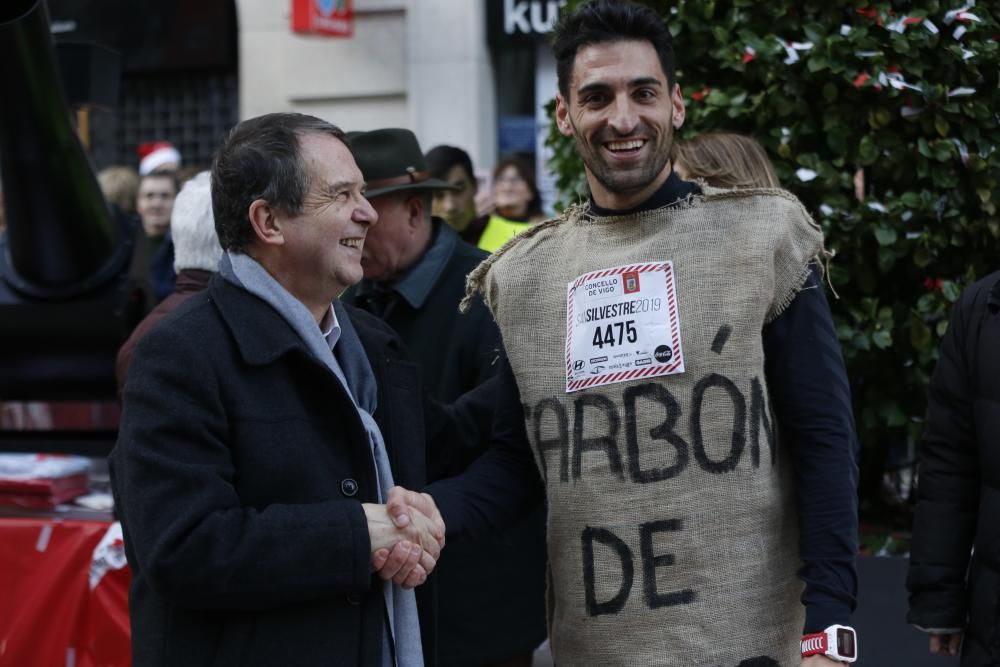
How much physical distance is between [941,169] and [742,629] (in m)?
1.94

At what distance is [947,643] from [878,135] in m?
1.56

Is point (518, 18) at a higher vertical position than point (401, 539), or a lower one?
higher

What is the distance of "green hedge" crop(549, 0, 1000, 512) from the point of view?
3.91 meters

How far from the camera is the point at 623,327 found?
8.64 ft

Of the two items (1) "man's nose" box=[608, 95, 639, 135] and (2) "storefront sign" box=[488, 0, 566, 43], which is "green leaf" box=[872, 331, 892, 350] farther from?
(2) "storefront sign" box=[488, 0, 566, 43]

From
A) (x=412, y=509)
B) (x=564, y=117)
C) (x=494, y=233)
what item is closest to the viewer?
(x=412, y=509)

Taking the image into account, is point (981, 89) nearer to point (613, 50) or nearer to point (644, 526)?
point (613, 50)

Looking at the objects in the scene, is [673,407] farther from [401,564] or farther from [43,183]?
[43,183]

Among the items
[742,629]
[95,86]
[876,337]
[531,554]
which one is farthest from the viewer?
[95,86]

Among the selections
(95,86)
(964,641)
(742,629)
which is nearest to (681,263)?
(742,629)

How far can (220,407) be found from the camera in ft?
7.65

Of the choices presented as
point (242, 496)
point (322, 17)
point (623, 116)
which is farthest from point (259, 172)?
point (322, 17)

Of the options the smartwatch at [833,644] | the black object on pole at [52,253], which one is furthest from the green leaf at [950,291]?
the black object on pole at [52,253]

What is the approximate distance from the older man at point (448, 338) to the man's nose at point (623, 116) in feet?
3.36
